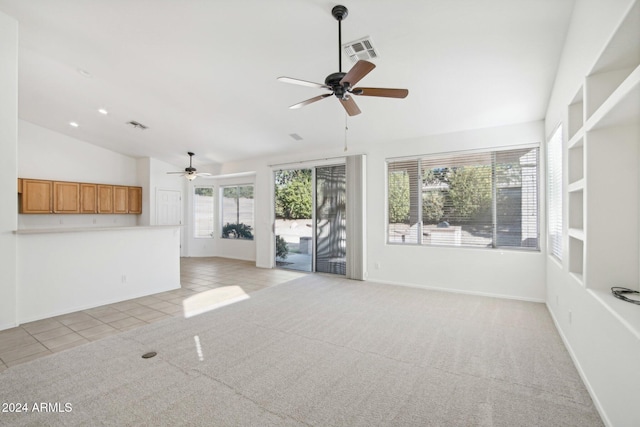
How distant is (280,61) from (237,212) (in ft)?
20.4

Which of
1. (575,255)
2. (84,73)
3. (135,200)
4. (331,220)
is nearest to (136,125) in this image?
(84,73)

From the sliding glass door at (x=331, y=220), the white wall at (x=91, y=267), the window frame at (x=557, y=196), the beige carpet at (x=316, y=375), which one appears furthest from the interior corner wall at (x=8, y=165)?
the window frame at (x=557, y=196)

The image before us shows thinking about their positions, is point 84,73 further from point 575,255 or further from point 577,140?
point 575,255

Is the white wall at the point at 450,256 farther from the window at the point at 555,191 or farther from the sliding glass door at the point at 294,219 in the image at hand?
the sliding glass door at the point at 294,219

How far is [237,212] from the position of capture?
9172mm

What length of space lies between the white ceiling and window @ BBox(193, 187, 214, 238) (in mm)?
3763

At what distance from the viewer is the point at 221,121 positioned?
564 cm

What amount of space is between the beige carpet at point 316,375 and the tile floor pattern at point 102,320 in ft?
0.90

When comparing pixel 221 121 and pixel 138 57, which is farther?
pixel 221 121

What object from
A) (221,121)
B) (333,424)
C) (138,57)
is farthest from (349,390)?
(221,121)

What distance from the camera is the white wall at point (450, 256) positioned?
453 cm

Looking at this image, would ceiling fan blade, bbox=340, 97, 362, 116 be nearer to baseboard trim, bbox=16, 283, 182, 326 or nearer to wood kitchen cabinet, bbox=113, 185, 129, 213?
baseboard trim, bbox=16, 283, 182, 326

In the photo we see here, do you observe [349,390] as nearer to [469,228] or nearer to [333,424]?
[333,424]

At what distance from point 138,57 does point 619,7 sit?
4.72m
